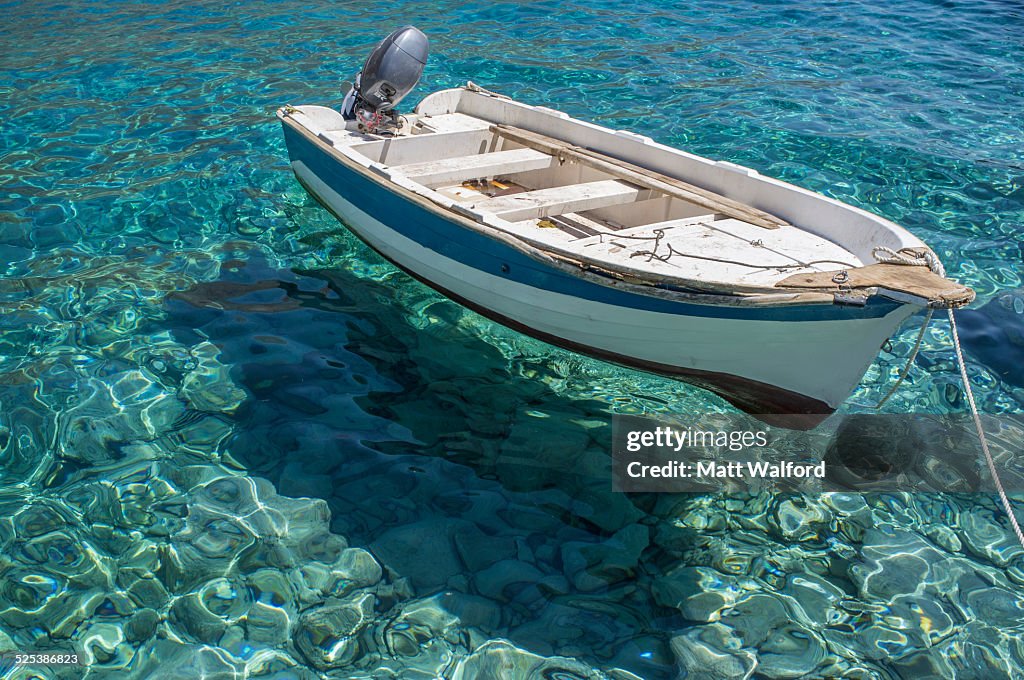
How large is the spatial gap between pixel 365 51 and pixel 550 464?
39.7 feet

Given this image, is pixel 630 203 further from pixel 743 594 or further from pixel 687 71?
pixel 687 71

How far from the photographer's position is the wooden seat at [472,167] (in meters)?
7.70

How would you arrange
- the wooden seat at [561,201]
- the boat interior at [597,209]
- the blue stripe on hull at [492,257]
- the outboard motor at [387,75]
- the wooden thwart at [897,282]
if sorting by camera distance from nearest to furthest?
the wooden thwart at [897,282]
the blue stripe on hull at [492,257]
the boat interior at [597,209]
the wooden seat at [561,201]
the outboard motor at [387,75]

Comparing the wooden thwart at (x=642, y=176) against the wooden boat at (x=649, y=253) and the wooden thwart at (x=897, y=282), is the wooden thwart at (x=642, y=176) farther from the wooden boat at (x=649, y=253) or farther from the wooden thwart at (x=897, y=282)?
the wooden thwart at (x=897, y=282)

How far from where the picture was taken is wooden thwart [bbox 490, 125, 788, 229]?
6621 mm

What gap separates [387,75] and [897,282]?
585 cm

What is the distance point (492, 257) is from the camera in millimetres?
6199

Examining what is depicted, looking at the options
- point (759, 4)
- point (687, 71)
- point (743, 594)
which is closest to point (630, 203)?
point (743, 594)

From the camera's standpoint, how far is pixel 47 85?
543 inches

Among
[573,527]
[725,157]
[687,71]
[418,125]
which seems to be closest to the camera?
[573,527]

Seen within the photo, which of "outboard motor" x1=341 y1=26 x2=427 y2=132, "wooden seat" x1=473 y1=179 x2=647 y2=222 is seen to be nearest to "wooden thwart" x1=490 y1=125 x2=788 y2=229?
"wooden seat" x1=473 y1=179 x2=647 y2=222

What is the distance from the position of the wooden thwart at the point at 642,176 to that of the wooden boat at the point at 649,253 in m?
0.02

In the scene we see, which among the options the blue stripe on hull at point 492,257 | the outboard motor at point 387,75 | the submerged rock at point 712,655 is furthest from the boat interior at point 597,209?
the submerged rock at point 712,655

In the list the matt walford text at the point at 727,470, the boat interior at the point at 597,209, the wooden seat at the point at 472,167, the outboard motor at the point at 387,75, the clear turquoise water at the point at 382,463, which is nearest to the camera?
the clear turquoise water at the point at 382,463
